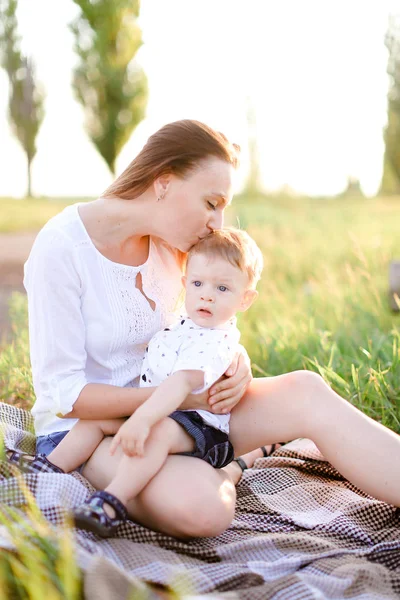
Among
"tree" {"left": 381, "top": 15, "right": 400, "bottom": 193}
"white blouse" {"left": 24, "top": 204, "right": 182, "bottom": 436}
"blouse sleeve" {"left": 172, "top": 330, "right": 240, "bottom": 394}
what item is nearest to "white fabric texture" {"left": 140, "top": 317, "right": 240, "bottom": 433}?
"blouse sleeve" {"left": 172, "top": 330, "right": 240, "bottom": 394}

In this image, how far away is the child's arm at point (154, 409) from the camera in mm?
1929

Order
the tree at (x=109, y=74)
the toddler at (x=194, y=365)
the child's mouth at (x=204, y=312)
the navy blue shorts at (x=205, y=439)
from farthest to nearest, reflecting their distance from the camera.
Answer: the tree at (x=109, y=74)
the child's mouth at (x=204, y=312)
the navy blue shorts at (x=205, y=439)
the toddler at (x=194, y=365)

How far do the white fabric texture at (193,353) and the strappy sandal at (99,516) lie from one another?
42 cm

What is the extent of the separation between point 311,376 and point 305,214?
965cm

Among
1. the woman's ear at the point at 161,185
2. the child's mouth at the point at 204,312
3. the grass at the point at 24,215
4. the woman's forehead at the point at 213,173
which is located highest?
the woman's forehead at the point at 213,173

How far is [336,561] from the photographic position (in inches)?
76.6

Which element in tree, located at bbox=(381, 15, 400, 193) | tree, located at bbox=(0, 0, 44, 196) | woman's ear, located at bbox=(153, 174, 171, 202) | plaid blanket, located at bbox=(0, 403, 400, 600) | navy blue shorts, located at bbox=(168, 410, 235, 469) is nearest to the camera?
plaid blanket, located at bbox=(0, 403, 400, 600)

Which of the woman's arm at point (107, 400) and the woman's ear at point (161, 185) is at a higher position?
the woman's ear at point (161, 185)

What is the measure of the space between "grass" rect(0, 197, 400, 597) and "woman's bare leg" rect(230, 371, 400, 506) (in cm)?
Result: 65

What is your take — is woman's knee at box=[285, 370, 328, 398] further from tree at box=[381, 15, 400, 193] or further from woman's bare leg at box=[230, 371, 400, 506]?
tree at box=[381, 15, 400, 193]

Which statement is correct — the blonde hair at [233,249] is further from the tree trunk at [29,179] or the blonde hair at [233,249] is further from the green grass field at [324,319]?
the tree trunk at [29,179]

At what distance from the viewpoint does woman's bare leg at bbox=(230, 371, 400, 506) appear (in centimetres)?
218

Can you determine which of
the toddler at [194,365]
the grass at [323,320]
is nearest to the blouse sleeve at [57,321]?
the toddler at [194,365]

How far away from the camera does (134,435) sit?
6.31ft
